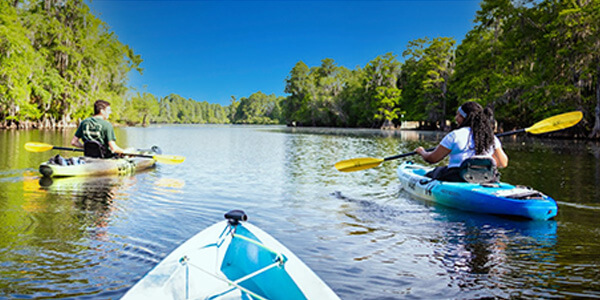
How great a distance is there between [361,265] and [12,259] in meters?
3.40

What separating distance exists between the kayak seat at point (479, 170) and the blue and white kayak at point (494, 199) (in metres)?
0.11

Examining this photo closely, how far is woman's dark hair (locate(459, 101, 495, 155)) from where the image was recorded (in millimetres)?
5863

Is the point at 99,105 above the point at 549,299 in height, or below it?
above

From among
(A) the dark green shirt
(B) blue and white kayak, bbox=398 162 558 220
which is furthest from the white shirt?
(A) the dark green shirt

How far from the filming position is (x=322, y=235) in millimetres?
5078

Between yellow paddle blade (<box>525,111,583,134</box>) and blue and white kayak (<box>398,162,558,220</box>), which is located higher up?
yellow paddle blade (<box>525,111,583,134</box>)

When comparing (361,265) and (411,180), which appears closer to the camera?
(361,265)

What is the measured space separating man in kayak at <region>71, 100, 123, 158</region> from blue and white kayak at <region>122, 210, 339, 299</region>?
6746mm

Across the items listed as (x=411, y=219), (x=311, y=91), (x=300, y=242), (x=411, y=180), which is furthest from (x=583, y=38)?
(x=311, y=91)

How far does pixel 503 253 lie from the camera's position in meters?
4.39

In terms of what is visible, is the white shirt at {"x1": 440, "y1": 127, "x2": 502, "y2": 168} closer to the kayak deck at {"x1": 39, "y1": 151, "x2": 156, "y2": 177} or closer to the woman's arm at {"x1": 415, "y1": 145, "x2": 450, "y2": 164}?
the woman's arm at {"x1": 415, "y1": 145, "x2": 450, "y2": 164}

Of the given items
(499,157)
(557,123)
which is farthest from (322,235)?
(557,123)

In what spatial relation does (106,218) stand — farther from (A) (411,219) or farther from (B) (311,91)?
(B) (311,91)

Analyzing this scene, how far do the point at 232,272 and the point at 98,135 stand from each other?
Result: 7.63 m
